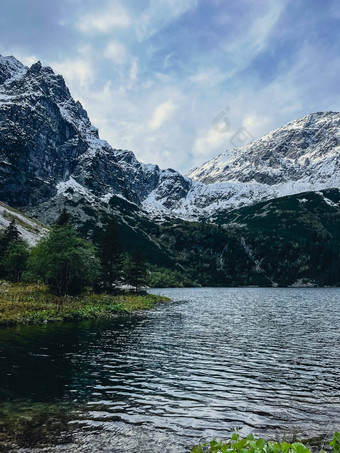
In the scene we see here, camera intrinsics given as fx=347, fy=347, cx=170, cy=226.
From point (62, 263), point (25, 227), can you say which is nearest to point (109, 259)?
point (62, 263)

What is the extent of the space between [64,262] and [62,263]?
0.67 metres

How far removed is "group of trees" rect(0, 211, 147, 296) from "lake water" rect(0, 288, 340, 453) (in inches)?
1082

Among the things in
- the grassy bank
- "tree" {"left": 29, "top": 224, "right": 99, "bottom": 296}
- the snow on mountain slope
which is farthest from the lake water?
the snow on mountain slope

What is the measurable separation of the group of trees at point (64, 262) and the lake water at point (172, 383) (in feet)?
90.1

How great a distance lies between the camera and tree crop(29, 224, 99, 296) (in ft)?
221

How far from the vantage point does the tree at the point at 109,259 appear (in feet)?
308

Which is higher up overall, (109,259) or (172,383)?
(109,259)

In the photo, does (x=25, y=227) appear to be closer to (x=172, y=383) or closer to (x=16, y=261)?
(x=16, y=261)

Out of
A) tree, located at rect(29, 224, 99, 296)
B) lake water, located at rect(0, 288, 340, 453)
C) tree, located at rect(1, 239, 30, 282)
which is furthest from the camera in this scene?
tree, located at rect(1, 239, 30, 282)

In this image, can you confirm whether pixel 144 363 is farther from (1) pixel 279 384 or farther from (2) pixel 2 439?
(2) pixel 2 439

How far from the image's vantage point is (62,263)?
222 feet

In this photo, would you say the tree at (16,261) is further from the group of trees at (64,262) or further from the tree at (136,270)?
the tree at (136,270)

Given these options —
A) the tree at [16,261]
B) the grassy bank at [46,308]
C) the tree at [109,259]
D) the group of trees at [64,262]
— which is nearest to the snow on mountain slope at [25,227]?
the group of trees at [64,262]

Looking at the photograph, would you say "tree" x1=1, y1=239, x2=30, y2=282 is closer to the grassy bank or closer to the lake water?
the grassy bank
